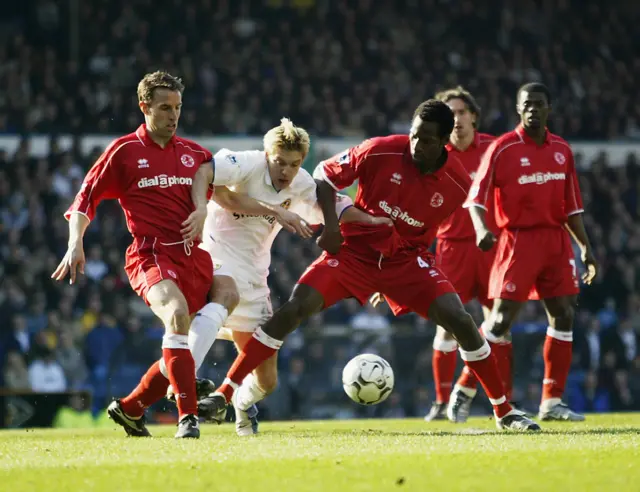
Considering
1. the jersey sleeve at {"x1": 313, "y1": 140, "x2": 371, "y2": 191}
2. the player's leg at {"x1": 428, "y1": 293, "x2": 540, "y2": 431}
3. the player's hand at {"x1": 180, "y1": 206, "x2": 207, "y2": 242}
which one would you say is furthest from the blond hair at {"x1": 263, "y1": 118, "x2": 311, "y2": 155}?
the player's leg at {"x1": 428, "y1": 293, "x2": 540, "y2": 431}

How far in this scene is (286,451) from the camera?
6.52 m

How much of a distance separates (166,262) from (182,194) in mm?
511

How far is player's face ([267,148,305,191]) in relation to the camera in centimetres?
795

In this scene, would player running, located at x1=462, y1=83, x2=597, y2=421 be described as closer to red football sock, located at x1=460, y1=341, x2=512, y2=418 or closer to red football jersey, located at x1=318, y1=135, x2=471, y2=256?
red football jersey, located at x1=318, y1=135, x2=471, y2=256

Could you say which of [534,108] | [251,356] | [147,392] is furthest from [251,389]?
[534,108]

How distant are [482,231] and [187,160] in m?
2.43

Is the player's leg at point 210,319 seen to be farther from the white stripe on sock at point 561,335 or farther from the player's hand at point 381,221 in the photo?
the white stripe on sock at point 561,335

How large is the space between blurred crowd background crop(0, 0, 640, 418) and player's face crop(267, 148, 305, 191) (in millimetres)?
6028

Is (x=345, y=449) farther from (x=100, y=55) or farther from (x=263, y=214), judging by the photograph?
(x=100, y=55)

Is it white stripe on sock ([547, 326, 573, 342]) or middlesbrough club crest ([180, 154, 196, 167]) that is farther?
white stripe on sock ([547, 326, 573, 342])

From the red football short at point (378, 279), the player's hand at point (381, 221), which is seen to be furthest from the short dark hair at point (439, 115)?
the red football short at point (378, 279)

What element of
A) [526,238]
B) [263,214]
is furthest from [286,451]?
[526,238]

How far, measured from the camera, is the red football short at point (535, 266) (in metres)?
9.52

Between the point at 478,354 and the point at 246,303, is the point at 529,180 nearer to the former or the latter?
the point at 478,354
